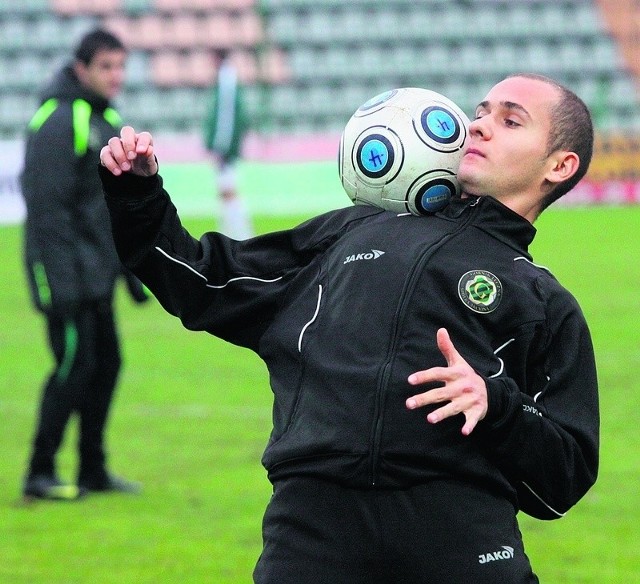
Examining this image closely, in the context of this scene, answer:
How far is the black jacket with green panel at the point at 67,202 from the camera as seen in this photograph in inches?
256

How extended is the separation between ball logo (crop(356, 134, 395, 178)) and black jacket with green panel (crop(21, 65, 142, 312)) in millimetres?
3554

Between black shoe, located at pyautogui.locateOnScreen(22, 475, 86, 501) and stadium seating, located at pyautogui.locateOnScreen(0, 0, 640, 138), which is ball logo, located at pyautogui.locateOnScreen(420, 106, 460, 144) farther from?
stadium seating, located at pyautogui.locateOnScreen(0, 0, 640, 138)

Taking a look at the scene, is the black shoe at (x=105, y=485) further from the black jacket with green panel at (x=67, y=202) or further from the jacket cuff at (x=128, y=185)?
the jacket cuff at (x=128, y=185)

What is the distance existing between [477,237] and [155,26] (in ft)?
90.1

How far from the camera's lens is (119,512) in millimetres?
6336

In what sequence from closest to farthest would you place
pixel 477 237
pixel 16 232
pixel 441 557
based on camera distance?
pixel 441 557, pixel 477 237, pixel 16 232

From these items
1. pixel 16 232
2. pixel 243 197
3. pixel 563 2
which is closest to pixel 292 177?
pixel 243 197

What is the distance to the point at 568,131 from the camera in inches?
120

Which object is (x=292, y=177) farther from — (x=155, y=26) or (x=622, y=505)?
(x=622, y=505)

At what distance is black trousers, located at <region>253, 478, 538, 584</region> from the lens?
2.69 m

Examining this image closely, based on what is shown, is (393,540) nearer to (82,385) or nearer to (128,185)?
(128,185)

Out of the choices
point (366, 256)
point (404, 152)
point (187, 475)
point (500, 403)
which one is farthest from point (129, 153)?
point (187, 475)

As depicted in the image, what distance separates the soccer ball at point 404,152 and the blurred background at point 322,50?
81.2 ft

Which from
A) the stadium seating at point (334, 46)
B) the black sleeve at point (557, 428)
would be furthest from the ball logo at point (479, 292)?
the stadium seating at point (334, 46)
